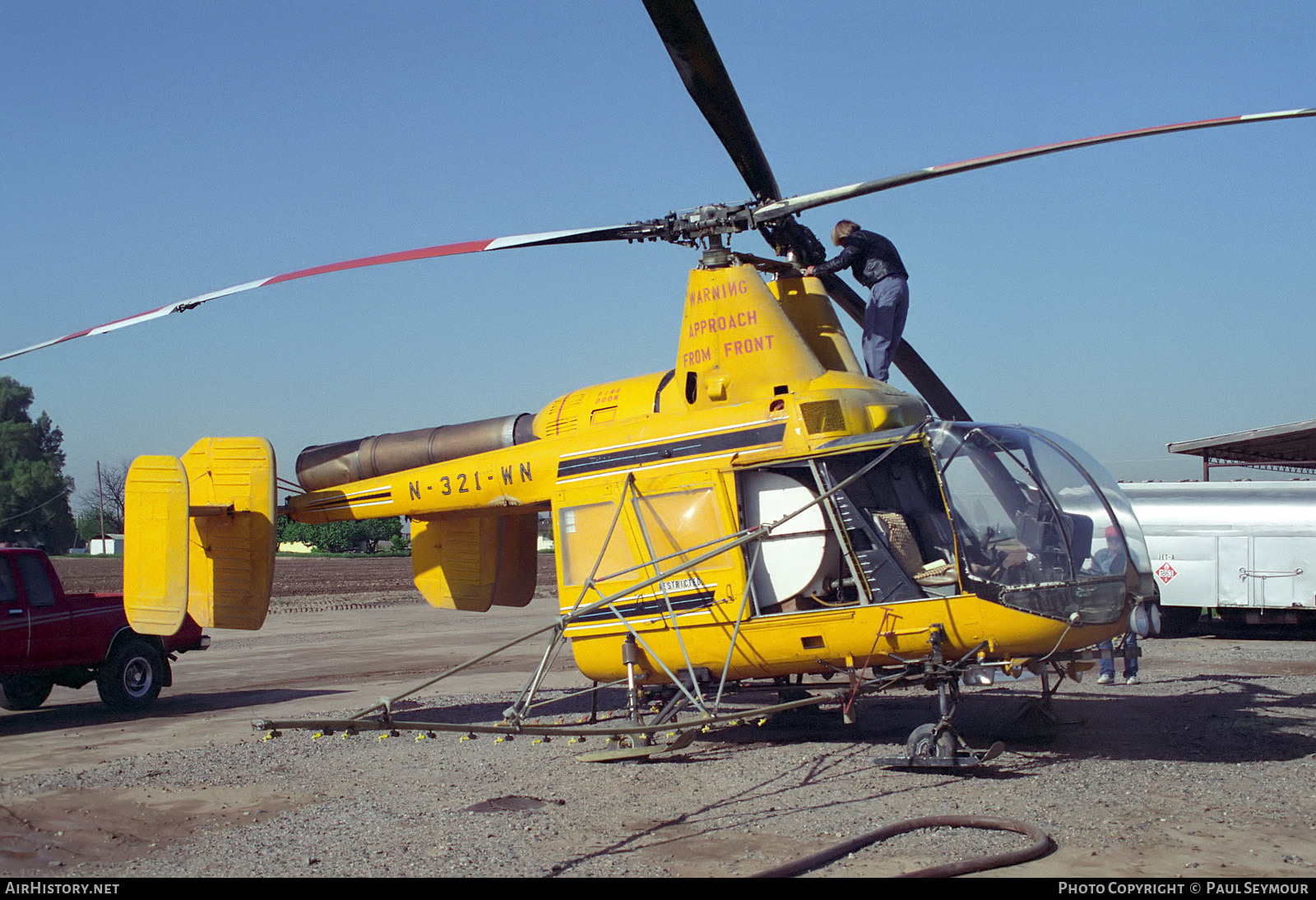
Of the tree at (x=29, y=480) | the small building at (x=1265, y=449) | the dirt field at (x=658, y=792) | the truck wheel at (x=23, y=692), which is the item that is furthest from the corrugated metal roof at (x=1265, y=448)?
the tree at (x=29, y=480)

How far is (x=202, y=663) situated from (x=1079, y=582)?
625 inches

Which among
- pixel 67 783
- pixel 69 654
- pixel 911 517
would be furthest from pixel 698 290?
pixel 69 654

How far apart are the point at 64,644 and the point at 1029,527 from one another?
10.9 meters

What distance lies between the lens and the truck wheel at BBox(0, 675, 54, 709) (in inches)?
527

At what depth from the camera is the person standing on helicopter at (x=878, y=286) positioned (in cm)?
938

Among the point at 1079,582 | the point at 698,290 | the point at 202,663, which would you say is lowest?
the point at 202,663

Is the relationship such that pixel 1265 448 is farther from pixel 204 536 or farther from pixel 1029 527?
pixel 204 536

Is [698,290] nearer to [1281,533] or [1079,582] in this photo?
[1079,582]

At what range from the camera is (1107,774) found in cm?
831

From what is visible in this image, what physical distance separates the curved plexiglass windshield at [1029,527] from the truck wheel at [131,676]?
34.1ft

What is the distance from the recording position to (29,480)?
82875mm

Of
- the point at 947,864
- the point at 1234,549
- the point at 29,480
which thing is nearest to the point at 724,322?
the point at 947,864
